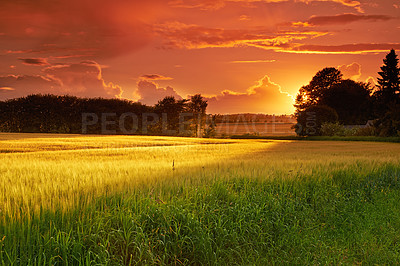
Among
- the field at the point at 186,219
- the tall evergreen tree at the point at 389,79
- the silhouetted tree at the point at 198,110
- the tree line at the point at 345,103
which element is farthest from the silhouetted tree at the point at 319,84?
the field at the point at 186,219

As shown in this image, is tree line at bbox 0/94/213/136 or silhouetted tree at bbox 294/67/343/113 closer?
tree line at bbox 0/94/213/136

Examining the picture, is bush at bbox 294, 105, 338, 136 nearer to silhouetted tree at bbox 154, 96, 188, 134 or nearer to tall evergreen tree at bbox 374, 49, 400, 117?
silhouetted tree at bbox 154, 96, 188, 134

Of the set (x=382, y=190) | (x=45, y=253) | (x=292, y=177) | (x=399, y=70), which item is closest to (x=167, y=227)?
(x=45, y=253)

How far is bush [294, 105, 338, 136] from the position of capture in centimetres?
4562

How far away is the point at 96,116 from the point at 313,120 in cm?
2667

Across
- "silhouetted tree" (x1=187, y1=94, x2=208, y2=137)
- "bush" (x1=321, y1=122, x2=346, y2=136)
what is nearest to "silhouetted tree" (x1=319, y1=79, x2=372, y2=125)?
"bush" (x1=321, y1=122, x2=346, y2=136)

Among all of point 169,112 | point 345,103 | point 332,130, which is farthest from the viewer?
point 345,103

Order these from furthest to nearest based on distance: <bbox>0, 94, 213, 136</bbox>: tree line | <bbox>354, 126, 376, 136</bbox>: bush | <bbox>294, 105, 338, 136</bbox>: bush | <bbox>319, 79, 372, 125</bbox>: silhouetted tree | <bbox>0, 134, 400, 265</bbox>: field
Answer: <bbox>319, 79, 372, 125</bbox>: silhouetted tree
<bbox>294, 105, 338, 136</bbox>: bush
<bbox>354, 126, 376, 136</bbox>: bush
<bbox>0, 94, 213, 136</bbox>: tree line
<bbox>0, 134, 400, 265</bbox>: field

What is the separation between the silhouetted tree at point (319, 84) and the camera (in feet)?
236

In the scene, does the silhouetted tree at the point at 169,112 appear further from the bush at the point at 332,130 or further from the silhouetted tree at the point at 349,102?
the silhouetted tree at the point at 349,102

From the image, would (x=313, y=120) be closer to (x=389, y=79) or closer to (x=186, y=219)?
(x=389, y=79)

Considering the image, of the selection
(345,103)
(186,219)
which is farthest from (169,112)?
(345,103)

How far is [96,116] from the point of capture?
122 feet

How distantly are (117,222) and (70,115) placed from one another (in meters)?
34.4
